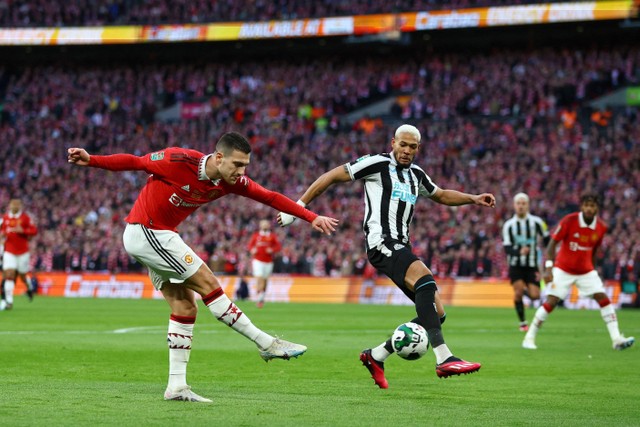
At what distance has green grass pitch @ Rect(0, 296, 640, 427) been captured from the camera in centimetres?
805

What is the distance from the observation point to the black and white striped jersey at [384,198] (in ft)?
34.2

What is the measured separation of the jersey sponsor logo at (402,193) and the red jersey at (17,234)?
51.5 ft

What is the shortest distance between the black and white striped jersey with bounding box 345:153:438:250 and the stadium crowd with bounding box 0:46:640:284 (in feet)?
70.5

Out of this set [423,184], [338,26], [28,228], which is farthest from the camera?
[338,26]

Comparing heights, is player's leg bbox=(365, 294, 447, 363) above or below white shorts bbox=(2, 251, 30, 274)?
above

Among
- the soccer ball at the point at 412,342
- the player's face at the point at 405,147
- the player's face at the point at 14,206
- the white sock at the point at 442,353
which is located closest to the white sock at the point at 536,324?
the player's face at the point at 405,147

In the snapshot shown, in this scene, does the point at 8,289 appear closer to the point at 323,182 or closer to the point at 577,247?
the point at 577,247

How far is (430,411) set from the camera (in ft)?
28.1

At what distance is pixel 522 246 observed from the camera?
2062 centimetres

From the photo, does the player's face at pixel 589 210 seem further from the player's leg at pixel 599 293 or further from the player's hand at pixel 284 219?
the player's hand at pixel 284 219

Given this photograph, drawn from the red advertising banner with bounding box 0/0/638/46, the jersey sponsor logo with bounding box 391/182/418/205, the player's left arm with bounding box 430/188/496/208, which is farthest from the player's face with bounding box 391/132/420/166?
the red advertising banner with bounding box 0/0/638/46

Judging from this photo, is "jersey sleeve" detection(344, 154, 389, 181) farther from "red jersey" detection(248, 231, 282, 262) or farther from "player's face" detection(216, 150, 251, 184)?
"red jersey" detection(248, 231, 282, 262)

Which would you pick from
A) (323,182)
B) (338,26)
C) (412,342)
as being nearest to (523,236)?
(323,182)

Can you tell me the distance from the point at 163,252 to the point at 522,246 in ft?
41.9
